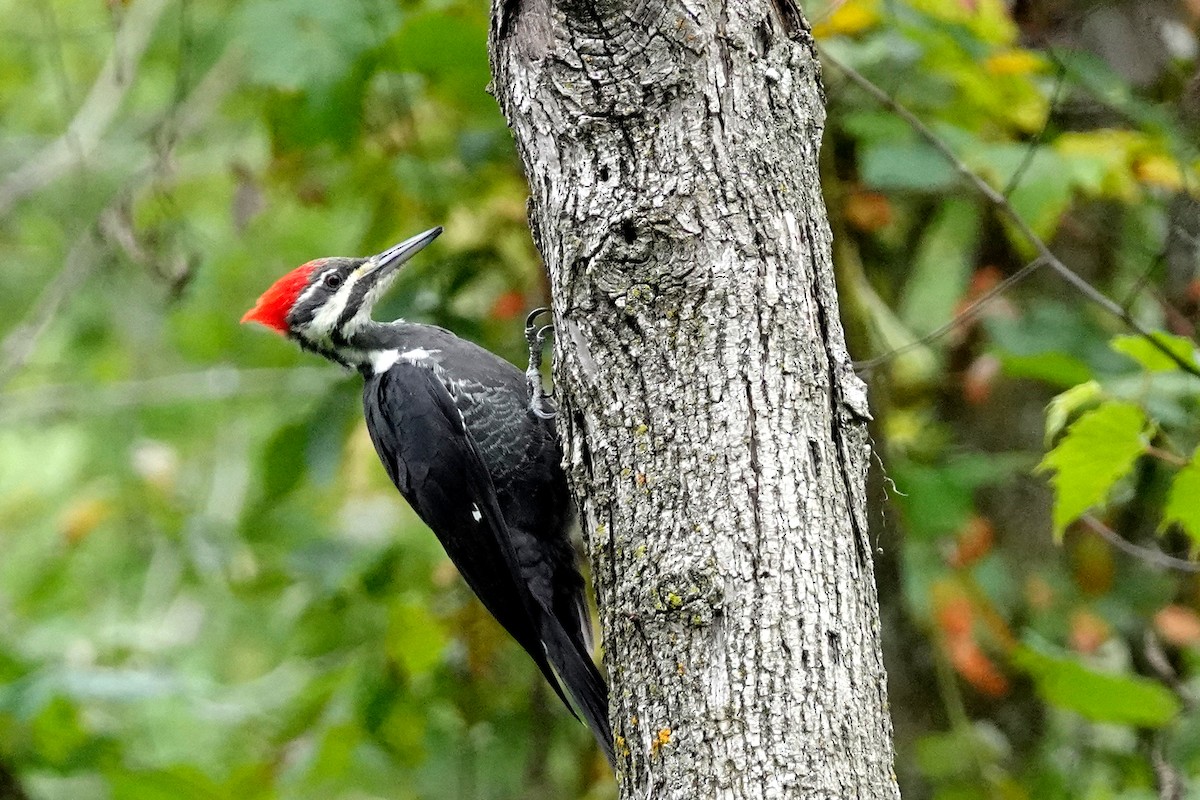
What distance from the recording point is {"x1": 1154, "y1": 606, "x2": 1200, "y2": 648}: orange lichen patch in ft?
12.2

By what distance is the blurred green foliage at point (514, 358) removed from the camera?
11.0ft

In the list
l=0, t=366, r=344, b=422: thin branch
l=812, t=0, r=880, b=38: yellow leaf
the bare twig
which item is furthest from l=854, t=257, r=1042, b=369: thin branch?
the bare twig

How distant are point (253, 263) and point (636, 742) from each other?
14.8ft

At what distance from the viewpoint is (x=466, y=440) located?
3564 millimetres

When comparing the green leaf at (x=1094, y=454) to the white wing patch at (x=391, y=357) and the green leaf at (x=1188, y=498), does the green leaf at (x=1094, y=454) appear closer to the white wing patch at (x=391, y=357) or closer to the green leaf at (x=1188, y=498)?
the green leaf at (x=1188, y=498)

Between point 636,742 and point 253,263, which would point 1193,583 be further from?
point 253,263

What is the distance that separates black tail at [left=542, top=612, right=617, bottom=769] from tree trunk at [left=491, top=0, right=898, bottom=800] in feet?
4.18

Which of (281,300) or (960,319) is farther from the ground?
(281,300)

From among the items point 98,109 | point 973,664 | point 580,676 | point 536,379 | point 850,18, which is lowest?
point 973,664

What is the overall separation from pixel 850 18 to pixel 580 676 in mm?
2057

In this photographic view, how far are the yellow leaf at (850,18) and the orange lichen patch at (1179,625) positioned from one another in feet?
6.78

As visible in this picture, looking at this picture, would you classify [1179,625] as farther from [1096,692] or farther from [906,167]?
[906,167]

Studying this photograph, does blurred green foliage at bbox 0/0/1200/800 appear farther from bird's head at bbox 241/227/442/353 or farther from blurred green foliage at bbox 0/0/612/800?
bird's head at bbox 241/227/442/353

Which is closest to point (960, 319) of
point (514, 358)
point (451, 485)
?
point (451, 485)
